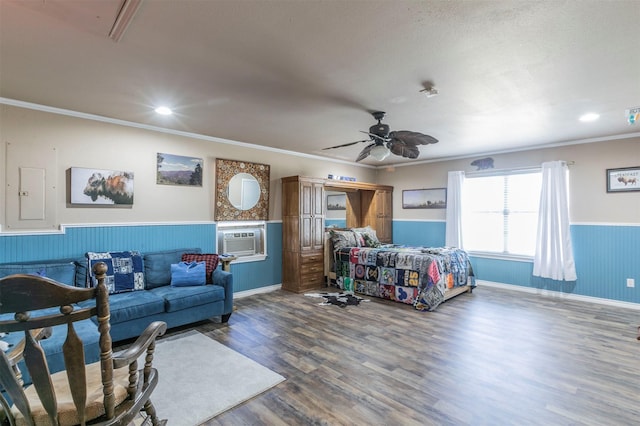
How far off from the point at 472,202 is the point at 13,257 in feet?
22.6

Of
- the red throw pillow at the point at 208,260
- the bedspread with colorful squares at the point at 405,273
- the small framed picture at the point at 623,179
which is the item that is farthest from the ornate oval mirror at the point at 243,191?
the small framed picture at the point at 623,179

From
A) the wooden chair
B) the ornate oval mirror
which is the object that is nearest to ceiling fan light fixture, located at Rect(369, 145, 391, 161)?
the ornate oval mirror

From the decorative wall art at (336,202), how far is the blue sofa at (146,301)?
342 centimetres

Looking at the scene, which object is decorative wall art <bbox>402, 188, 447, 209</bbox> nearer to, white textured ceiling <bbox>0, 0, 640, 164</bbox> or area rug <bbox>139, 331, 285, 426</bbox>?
white textured ceiling <bbox>0, 0, 640, 164</bbox>

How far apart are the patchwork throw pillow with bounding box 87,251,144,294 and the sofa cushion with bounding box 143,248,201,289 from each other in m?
0.08

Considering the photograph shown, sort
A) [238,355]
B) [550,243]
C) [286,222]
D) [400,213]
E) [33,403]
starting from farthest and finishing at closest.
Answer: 1. [400,213]
2. [286,222]
3. [550,243]
4. [238,355]
5. [33,403]

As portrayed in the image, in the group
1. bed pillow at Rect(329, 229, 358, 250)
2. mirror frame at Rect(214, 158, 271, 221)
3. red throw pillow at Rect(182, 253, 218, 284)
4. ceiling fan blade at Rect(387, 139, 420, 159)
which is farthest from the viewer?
bed pillow at Rect(329, 229, 358, 250)

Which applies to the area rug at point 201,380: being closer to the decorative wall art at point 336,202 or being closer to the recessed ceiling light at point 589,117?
the decorative wall art at point 336,202

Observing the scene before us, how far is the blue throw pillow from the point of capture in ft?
12.5

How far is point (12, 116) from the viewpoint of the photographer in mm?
3240

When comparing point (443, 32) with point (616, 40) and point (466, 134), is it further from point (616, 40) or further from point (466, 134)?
point (466, 134)

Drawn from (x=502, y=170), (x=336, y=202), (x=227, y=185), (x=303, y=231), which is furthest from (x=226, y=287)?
(x=502, y=170)

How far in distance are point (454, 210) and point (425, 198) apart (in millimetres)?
731

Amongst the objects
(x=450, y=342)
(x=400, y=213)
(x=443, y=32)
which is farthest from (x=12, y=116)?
(x=400, y=213)
